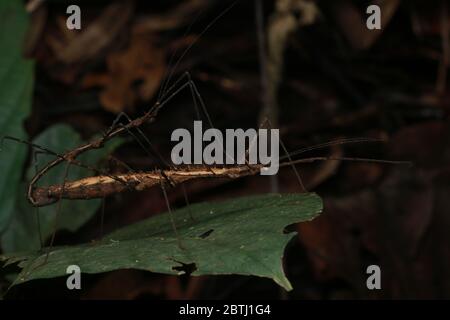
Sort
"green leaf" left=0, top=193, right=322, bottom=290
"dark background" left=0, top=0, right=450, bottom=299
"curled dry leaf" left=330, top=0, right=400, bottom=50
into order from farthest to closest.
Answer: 1. "curled dry leaf" left=330, top=0, right=400, bottom=50
2. "dark background" left=0, top=0, right=450, bottom=299
3. "green leaf" left=0, top=193, right=322, bottom=290

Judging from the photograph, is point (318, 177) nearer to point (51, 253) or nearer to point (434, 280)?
point (434, 280)

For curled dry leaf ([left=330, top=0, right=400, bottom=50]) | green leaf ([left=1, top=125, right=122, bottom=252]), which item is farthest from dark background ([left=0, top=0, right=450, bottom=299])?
green leaf ([left=1, top=125, right=122, bottom=252])

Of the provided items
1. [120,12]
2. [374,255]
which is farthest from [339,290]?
[120,12]

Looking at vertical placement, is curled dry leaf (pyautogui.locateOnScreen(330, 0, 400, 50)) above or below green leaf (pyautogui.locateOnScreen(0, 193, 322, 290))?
above

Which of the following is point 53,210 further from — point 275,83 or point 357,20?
point 357,20

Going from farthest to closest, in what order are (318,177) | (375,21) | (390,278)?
(375,21)
(318,177)
(390,278)

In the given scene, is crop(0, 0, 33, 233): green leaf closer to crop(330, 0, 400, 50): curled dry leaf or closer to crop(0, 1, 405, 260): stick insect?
crop(0, 1, 405, 260): stick insect

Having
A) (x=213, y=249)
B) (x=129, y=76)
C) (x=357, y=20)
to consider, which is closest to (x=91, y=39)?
(x=129, y=76)
